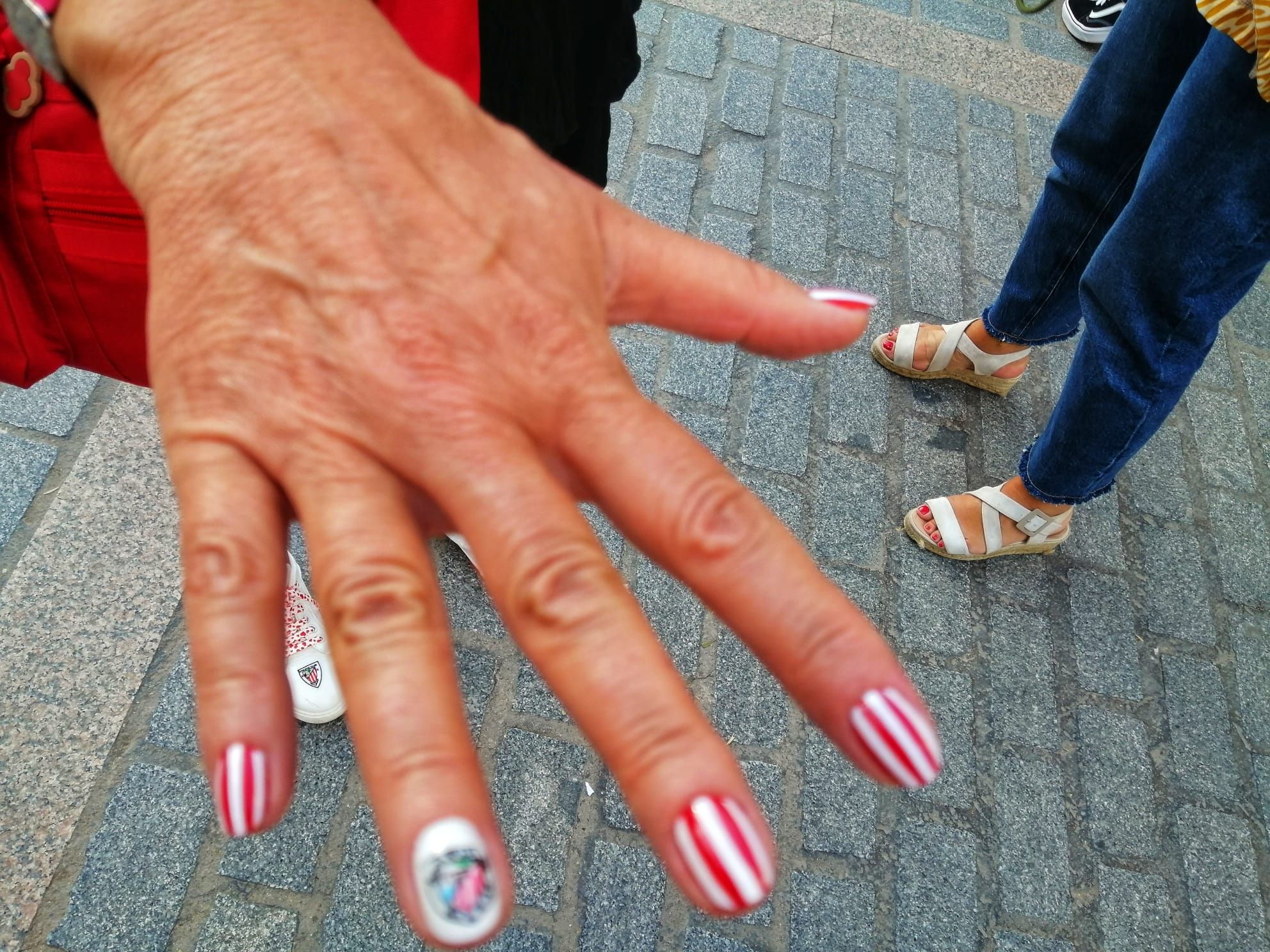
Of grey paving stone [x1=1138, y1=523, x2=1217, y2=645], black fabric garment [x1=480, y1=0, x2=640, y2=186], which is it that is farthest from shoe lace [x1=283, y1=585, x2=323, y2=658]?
grey paving stone [x1=1138, y1=523, x2=1217, y2=645]

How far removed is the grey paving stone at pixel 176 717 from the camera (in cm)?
217

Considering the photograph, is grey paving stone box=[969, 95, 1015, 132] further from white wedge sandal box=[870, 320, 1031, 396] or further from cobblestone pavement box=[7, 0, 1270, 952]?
white wedge sandal box=[870, 320, 1031, 396]

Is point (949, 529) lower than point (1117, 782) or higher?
higher

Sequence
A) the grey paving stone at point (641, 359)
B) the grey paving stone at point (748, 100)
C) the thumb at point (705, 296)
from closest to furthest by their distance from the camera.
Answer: the thumb at point (705, 296) → the grey paving stone at point (641, 359) → the grey paving stone at point (748, 100)

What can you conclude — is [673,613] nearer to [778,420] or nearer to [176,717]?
[778,420]

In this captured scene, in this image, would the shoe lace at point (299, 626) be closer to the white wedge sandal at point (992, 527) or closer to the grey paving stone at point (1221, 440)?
the white wedge sandal at point (992, 527)

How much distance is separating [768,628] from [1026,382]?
2823mm

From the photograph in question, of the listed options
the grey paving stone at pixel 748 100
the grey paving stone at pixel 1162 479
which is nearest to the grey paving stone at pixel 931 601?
the grey paving stone at pixel 1162 479

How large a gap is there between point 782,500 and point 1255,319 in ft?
8.05

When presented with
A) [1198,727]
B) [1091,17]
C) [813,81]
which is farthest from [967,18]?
[1198,727]

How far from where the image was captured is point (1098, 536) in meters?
2.96

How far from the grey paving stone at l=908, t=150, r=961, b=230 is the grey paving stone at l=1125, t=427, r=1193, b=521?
3.97 ft

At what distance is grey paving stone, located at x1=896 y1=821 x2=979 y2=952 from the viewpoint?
2.16 m

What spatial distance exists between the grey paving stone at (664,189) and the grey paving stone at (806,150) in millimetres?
440
